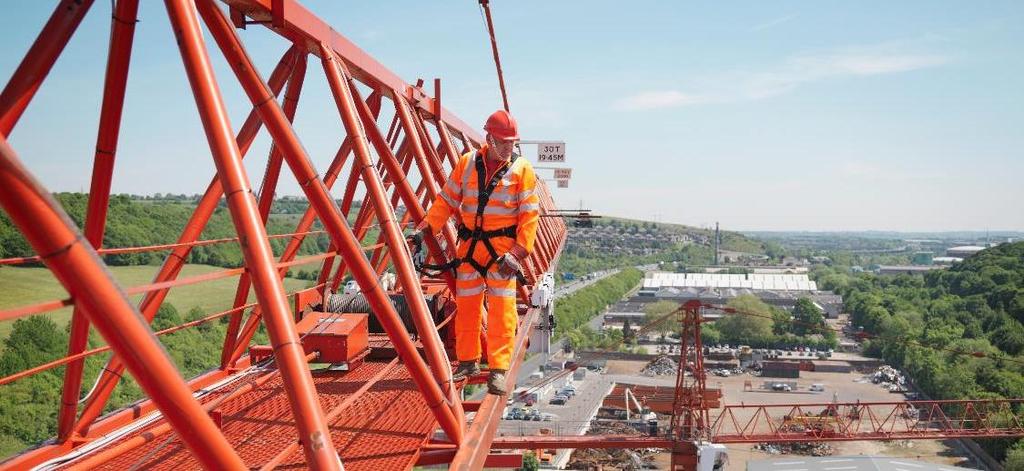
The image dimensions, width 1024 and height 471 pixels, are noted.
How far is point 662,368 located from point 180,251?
7431 centimetres

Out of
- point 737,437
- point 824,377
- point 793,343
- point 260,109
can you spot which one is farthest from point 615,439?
point 793,343

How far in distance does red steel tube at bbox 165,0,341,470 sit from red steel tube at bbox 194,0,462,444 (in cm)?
67

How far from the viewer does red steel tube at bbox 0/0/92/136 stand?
3.41 metres

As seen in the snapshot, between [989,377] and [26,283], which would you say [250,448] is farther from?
[989,377]

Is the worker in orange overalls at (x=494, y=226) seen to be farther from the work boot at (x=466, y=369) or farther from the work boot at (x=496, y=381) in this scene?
the work boot at (x=466, y=369)

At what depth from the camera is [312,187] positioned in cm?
408

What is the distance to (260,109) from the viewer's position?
3885mm

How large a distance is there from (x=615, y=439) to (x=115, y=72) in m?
22.2

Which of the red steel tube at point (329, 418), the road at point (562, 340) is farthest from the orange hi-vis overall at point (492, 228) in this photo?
the road at point (562, 340)

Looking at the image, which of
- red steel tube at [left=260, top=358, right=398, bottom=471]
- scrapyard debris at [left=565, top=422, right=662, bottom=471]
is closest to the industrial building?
scrapyard debris at [left=565, top=422, right=662, bottom=471]

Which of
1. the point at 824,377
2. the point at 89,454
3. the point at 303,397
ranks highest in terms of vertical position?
the point at 303,397

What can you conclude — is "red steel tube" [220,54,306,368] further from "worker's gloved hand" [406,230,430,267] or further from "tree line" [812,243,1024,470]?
"tree line" [812,243,1024,470]

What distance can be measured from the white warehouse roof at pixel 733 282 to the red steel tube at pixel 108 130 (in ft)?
435

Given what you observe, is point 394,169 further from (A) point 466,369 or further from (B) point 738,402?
(B) point 738,402
